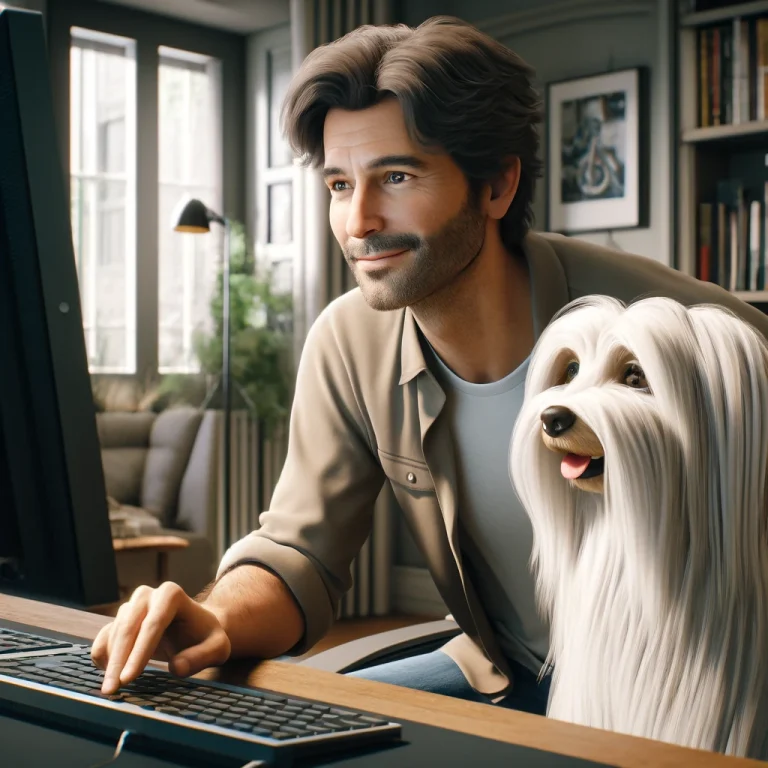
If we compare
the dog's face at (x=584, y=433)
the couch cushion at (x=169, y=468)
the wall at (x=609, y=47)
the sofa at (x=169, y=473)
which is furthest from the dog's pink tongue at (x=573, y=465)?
→ the couch cushion at (x=169, y=468)

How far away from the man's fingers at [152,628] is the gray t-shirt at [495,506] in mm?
524

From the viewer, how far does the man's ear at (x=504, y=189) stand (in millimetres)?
1446

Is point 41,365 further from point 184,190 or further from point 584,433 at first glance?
point 184,190

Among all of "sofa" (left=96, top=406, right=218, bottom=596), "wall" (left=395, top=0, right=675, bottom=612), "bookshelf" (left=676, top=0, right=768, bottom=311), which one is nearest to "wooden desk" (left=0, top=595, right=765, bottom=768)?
"bookshelf" (left=676, top=0, right=768, bottom=311)

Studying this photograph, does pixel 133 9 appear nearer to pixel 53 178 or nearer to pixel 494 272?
pixel 494 272

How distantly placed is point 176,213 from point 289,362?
0.86 metres

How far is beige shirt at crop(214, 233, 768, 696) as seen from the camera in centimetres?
136

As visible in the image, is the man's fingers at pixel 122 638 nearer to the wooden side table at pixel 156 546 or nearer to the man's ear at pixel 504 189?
the man's ear at pixel 504 189

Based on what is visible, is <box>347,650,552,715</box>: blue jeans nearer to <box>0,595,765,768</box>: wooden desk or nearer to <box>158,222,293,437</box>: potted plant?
<box>0,595,765,768</box>: wooden desk

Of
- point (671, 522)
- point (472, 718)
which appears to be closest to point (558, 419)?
point (671, 522)

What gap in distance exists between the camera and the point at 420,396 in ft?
4.62

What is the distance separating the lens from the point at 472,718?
0.76 metres

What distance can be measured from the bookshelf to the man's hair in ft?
6.23

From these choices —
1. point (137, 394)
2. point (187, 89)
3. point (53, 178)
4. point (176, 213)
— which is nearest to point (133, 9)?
point (187, 89)
